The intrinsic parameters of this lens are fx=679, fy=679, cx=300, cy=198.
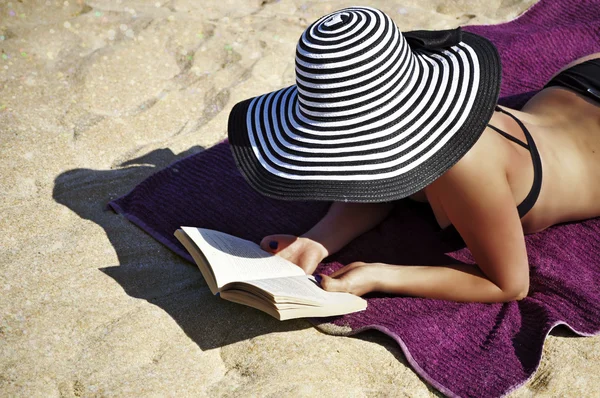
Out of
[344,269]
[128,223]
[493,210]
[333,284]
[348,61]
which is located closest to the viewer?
[348,61]

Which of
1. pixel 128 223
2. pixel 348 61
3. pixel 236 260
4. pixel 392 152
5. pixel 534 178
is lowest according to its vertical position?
pixel 128 223

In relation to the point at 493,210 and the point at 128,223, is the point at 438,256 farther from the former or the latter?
the point at 128,223

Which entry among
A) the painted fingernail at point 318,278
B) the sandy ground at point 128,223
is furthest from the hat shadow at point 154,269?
the painted fingernail at point 318,278

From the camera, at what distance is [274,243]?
1884mm

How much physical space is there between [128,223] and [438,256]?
0.95m

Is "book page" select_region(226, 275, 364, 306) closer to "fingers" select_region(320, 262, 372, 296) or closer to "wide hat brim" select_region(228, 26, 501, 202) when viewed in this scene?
"fingers" select_region(320, 262, 372, 296)

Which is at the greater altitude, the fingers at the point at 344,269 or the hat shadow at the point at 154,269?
the fingers at the point at 344,269

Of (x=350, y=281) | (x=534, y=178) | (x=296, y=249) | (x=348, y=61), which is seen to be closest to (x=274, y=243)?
(x=296, y=249)

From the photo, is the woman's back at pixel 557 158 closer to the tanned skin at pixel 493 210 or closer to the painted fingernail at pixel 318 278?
the tanned skin at pixel 493 210

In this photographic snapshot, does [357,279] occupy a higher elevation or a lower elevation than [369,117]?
lower

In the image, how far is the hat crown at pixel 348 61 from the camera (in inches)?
58.6

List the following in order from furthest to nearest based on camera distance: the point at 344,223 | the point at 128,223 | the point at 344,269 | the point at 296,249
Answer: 1. the point at 128,223
2. the point at 344,223
3. the point at 296,249
4. the point at 344,269

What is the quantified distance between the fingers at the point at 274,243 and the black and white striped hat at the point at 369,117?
32 centimetres

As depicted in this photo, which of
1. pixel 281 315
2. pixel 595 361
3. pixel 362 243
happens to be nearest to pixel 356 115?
pixel 281 315
